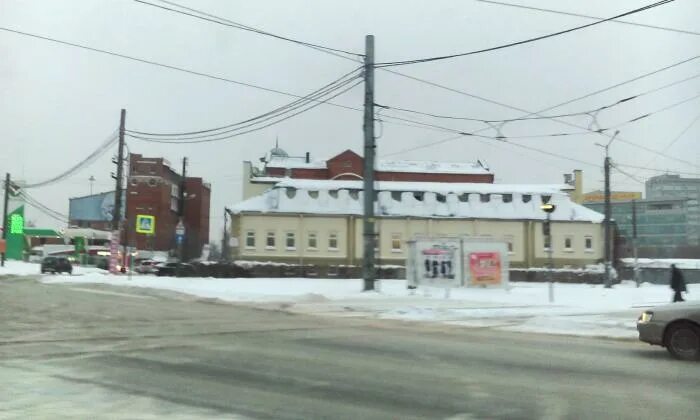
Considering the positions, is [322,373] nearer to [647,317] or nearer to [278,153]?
[647,317]

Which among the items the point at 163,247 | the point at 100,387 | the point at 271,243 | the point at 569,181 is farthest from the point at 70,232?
the point at 100,387

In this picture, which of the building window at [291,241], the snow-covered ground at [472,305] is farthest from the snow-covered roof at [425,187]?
the snow-covered ground at [472,305]

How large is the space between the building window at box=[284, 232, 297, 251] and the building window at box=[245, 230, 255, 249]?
2.78 meters

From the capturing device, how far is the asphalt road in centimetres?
657

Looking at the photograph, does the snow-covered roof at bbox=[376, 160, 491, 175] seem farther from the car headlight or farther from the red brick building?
the car headlight

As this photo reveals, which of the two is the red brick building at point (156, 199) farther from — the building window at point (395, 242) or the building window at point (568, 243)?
the building window at point (568, 243)

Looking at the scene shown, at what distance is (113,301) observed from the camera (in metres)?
21.2

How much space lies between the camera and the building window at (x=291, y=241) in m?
56.3

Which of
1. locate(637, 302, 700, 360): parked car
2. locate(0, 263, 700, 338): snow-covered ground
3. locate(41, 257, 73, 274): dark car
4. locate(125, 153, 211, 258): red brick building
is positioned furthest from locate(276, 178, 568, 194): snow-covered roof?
locate(637, 302, 700, 360): parked car

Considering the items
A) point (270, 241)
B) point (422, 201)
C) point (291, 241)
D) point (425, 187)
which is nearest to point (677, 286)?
point (422, 201)

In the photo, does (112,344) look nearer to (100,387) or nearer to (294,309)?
(100,387)

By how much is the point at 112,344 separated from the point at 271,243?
45.1 m

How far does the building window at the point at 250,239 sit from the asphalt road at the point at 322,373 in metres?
40.7

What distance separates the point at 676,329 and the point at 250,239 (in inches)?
1848
